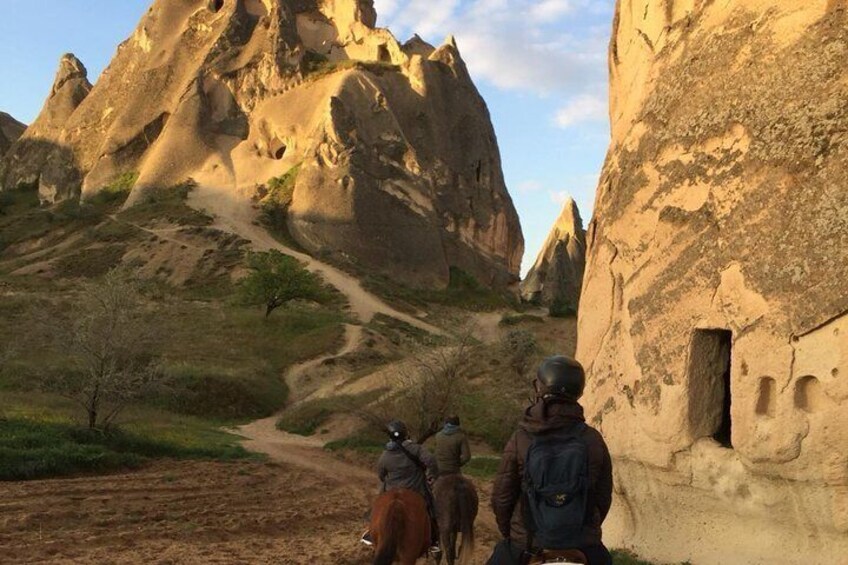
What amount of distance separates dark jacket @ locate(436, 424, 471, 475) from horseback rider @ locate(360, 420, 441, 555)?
713 mm

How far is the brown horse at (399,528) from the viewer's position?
6.09 metres

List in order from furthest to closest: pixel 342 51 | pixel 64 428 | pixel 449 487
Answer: pixel 342 51 < pixel 64 428 < pixel 449 487

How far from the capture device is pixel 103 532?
29.3 feet

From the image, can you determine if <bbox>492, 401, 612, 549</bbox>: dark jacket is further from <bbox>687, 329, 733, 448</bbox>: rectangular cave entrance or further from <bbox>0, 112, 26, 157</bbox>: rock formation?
<bbox>0, 112, 26, 157</bbox>: rock formation

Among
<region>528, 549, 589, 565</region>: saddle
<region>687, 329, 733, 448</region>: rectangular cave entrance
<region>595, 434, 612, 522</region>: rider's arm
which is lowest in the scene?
<region>528, 549, 589, 565</region>: saddle

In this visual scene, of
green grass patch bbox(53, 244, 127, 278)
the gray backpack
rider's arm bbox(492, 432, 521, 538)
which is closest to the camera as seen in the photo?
→ the gray backpack

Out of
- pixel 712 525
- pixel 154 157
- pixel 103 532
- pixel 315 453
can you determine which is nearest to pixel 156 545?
pixel 103 532

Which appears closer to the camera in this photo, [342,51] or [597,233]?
[597,233]

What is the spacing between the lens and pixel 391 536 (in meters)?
6.11

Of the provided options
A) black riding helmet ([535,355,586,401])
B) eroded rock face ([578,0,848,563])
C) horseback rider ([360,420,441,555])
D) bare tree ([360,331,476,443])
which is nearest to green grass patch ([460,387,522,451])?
bare tree ([360,331,476,443])

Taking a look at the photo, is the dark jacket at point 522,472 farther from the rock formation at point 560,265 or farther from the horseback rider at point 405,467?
the rock formation at point 560,265

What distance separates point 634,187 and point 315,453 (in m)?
10.9

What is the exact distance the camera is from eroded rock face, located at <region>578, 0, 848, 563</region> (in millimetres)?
5996

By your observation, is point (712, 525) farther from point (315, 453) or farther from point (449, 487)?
point (315, 453)
